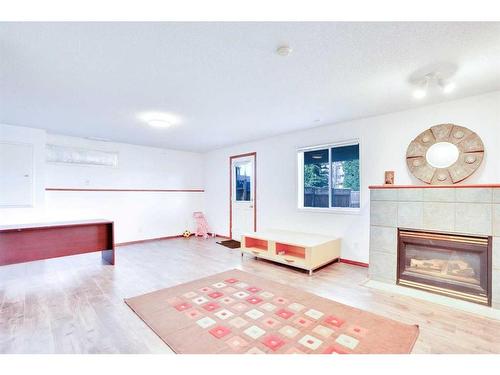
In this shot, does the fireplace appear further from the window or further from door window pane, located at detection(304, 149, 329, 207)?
door window pane, located at detection(304, 149, 329, 207)

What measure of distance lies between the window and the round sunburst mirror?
0.89 meters

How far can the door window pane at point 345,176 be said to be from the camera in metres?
4.11

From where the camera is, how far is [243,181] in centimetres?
606

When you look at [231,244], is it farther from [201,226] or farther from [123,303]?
[123,303]

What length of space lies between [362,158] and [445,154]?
106cm

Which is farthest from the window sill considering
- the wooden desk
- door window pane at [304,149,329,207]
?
the wooden desk

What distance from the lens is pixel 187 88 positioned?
9.09ft

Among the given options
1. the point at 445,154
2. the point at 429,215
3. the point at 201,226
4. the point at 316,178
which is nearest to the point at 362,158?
the point at 316,178

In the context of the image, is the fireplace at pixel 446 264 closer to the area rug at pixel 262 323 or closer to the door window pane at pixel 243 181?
the area rug at pixel 262 323

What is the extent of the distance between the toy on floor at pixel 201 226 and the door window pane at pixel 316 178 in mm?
3077

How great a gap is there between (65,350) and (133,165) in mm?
4637

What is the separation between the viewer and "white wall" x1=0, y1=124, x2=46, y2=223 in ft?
14.0
